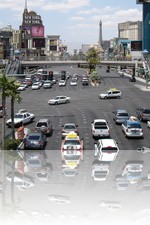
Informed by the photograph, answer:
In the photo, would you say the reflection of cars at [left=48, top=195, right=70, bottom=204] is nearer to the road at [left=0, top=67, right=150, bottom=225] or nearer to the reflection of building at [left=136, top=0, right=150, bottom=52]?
the road at [left=0, top=67, right=150, bottom=225]

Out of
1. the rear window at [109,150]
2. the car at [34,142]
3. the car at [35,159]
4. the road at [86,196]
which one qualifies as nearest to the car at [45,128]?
the road at [86,196]

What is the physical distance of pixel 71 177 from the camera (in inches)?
1094

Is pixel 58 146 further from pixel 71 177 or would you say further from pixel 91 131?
pixel 71 177

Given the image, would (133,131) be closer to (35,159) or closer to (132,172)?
(35,159)

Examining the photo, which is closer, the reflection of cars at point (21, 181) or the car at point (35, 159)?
the reflection of cars at point (21, 181)

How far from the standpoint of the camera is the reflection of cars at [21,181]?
25.6 meters

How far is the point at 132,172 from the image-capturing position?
28.5m

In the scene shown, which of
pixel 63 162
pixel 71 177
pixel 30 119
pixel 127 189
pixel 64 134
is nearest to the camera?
pixel 127 189

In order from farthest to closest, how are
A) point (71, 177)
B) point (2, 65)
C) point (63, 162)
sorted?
point (2, 65) → point (63, 162) → point (71, 177)

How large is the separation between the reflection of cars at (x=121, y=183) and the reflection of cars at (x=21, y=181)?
14.9 feet

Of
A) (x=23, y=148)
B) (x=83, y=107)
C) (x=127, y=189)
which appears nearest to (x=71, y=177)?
(x=127, y=189)

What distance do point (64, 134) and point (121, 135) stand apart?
547cm

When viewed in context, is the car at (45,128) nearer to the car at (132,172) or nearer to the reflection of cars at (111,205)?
the car at (132,172)

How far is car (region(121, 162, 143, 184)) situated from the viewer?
26778mm
